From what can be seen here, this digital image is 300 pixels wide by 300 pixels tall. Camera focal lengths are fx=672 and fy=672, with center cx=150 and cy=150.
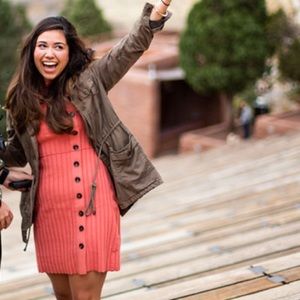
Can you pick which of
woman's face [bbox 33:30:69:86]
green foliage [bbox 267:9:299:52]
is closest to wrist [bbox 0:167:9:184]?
woman's face [bbox 33:30:69:86]

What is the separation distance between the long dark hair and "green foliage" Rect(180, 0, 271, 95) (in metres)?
9.15

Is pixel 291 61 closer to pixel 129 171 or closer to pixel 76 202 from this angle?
pixel 129 171

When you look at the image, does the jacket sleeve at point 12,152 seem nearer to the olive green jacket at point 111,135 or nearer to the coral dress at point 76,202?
the olive green jacket at point 111,135

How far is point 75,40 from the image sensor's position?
2.27 meters

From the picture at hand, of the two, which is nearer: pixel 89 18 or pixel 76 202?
pixel 76 202

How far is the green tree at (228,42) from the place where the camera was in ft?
36.6

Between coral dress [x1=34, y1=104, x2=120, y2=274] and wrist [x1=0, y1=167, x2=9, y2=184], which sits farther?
wrist [x1=0, y1=167, x2=9, y2=184]

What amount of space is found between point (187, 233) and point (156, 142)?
8858 millimetres

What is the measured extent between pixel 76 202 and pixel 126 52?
53 cm

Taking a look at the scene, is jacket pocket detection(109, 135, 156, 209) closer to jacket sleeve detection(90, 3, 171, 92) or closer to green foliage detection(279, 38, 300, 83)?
jacket sleeve detection(90, 3, 171, 92)

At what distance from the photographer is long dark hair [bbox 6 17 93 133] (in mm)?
2213

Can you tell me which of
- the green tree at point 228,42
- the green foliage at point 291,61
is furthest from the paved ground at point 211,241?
the green tree at point 228,42

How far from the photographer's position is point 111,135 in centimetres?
228

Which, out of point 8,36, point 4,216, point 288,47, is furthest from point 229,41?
point 4,216
